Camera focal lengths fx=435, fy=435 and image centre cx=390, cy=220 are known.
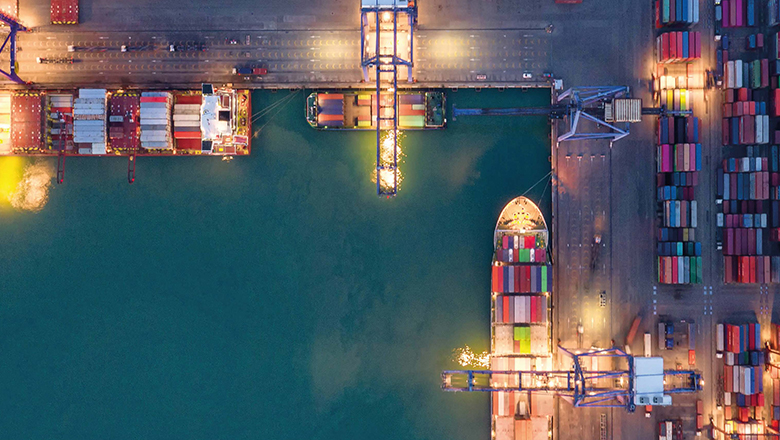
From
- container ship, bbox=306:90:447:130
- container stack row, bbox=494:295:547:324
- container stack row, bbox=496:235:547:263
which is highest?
container ship, bbox=306:90:447:130

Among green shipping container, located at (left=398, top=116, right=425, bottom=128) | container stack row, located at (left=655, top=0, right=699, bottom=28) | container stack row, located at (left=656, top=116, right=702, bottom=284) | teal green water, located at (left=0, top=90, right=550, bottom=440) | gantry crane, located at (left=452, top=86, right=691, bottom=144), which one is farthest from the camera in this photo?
teal green water, located at (left=0, top=90, right=550, bottom=440)

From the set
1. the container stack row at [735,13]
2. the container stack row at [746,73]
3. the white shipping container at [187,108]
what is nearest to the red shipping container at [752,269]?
the container stack row at [746,73]

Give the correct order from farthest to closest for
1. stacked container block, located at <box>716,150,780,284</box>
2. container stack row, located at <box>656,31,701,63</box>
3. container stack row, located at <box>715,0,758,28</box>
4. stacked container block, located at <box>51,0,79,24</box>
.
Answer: stacked container block, located at <box>51,0,79,24</box>
container stack row, located at <box>715,0,758,28</box>
stacked container block, located at <box>716,150,780,284</box>
container stack row, located at <box>656,31,701,63</box>

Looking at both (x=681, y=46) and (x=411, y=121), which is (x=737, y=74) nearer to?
(x=681, y=46)

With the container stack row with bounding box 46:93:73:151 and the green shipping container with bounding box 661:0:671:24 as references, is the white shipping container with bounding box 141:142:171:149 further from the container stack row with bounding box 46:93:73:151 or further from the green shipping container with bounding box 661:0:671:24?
the green shipping container with bounding box 661:0:671:24

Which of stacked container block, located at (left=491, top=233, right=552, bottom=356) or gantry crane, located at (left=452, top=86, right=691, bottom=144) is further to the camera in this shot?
stacked container block, located at (left=491, top=233, right=552, bottom=356)

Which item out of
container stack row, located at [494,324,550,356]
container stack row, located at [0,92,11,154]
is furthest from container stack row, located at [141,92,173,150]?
container stack row, located at [494,324,550,356]

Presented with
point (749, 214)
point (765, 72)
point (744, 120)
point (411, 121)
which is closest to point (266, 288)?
point (411, 121)
